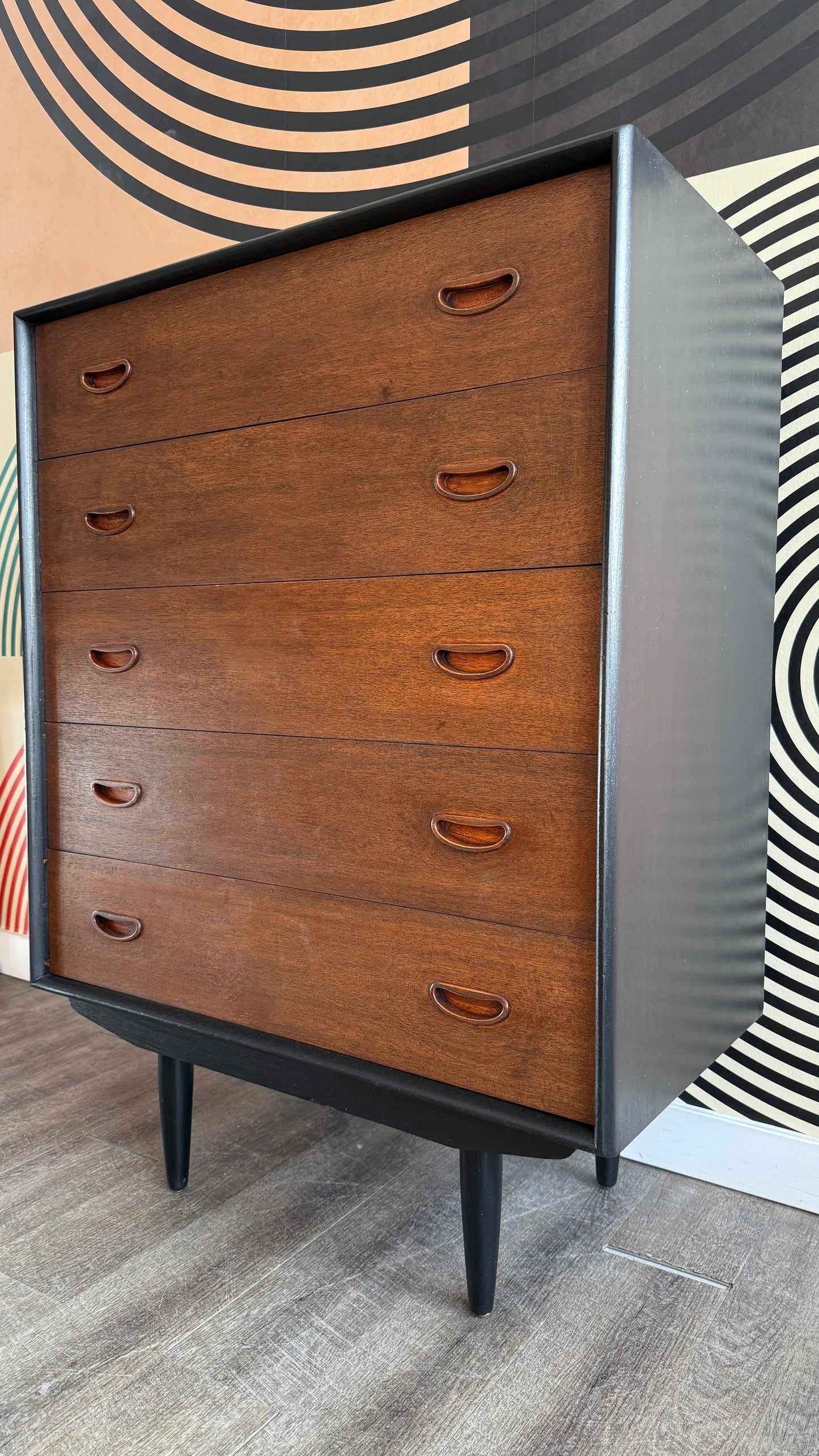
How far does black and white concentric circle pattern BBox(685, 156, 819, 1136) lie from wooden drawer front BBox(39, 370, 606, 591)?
644 mm

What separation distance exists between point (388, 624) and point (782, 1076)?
0.96m

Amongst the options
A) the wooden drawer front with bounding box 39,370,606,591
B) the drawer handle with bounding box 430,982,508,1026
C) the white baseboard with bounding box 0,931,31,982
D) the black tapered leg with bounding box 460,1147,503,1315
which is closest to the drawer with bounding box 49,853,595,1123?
the drawer handle with bounding box 430,982,508,1026

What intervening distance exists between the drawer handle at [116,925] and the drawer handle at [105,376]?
2.35 ft

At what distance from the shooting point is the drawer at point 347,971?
99 centimetres

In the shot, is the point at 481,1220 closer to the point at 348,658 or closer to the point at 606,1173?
the point at 606,1173

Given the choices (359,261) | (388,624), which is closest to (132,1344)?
(388,624)

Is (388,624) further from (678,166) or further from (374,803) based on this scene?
(678,166)

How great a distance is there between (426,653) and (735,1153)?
0.99 meters

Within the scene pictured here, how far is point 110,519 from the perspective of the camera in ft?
4.41

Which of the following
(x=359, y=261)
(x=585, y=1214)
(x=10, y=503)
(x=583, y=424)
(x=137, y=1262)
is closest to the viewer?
(x=583, y=424)

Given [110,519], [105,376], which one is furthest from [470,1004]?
[105,376]

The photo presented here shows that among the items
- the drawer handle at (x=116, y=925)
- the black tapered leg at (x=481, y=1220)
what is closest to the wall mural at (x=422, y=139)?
the black tapered leg at (x=481, y=1220)

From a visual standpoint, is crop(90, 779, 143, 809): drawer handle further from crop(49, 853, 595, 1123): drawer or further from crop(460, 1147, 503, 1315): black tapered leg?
crop(460, 1147, 503, 1315): black tapered leg

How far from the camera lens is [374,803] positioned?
1091mm
